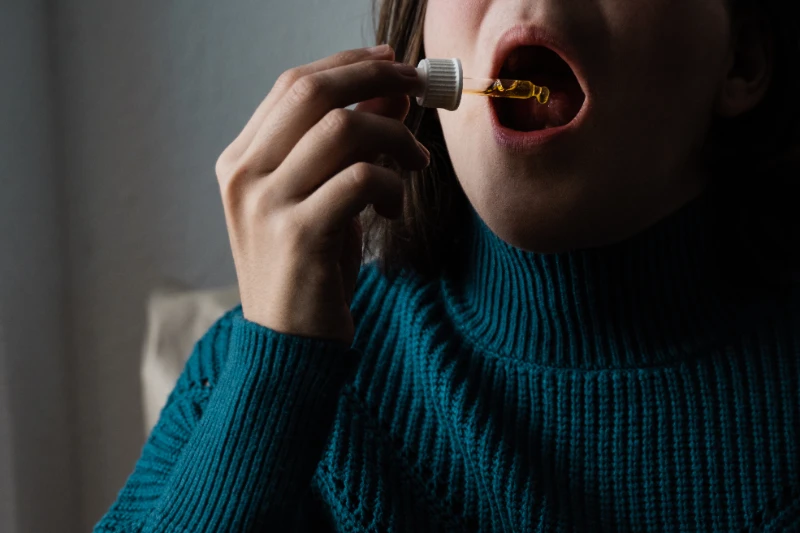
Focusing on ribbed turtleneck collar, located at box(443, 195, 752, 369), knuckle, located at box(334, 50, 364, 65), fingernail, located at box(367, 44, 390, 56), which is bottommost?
ribbed turtleneck collar, located at box(443, 195, 752, 369)

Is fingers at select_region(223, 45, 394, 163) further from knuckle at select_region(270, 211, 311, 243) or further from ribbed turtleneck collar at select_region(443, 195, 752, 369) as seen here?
ribbed turtleneck collar at select_region(443, 195, 752, 369)

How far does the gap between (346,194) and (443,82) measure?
0.37 feet

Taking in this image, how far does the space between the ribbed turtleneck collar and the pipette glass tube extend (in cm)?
16

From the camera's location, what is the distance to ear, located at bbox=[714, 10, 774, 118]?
69cm

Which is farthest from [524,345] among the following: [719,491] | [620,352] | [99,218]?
[99,218]

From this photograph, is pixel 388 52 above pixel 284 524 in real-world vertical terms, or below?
above

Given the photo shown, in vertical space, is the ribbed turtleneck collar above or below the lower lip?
below

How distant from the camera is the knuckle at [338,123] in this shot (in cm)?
60

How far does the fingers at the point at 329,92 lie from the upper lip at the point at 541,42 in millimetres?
77

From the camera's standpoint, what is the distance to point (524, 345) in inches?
29.6

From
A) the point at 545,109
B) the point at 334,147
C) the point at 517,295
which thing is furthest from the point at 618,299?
the point at 334,147

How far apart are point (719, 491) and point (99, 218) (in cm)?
100

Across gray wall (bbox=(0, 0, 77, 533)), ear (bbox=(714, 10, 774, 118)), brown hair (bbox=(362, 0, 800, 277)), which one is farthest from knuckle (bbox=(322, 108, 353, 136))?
gray wall (bbox=(0, 0, 77, 533))

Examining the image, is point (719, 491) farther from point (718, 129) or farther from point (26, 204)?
point (26, 204)
